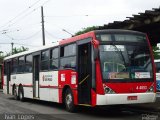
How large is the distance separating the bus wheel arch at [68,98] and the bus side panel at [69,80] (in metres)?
0.17

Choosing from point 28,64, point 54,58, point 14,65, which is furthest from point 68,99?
point 14,65

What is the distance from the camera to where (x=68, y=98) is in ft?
51.6

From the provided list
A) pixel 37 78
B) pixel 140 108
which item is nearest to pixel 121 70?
pixel 140 108

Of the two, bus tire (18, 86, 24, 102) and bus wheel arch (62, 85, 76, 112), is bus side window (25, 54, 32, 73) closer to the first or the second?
bus tire (18, 86, 24, 102)

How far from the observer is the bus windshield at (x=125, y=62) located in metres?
Result: 13.4

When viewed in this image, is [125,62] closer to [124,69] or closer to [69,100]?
[124,69]

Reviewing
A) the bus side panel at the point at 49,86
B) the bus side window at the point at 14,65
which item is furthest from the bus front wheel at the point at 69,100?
the bus side window at the point at 14,65

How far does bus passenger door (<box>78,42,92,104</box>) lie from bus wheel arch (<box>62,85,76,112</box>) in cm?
77

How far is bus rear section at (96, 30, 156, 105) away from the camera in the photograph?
1320cm

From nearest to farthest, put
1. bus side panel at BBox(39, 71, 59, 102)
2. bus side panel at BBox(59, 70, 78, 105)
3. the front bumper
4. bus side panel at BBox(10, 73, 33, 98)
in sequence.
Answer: the front bumper → bus side panel at BBox(59, 70, 78, 105) → bus side panel at BBox(39, 71, 59, 102) → bus side panel at BBox(10, 73, 33, 98)

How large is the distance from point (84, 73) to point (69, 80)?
3.91 feet

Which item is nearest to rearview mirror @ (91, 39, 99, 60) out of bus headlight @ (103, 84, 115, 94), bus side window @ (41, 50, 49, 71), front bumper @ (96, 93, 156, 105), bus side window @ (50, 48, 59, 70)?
bus headlight @ (103, 84, 115, 94)

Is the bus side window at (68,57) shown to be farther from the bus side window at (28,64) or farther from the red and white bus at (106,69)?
the bus side window at (28,64)

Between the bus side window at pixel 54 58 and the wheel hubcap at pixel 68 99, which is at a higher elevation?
the bus side window at pixel 54 58
